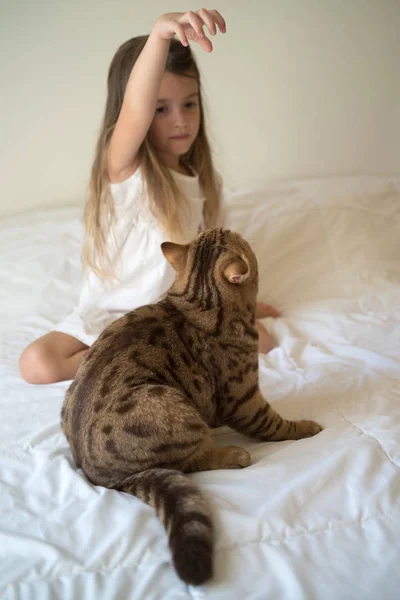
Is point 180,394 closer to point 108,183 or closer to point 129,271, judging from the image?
point 129,271

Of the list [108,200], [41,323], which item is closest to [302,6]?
[108,200]

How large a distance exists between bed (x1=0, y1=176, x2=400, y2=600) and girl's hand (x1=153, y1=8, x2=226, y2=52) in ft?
2.70

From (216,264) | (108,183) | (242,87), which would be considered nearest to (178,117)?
(108,183)

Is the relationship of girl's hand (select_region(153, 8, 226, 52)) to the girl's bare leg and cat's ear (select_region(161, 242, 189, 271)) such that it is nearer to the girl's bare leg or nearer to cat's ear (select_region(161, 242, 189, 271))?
cat's ear (select_region(161, 242, 189, 271))

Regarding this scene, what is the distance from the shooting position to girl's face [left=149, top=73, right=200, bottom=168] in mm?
1619

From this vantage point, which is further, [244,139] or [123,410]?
[244,139]

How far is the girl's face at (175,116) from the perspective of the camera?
5.31 ft

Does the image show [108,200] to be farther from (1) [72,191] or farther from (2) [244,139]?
(2) [244,139]

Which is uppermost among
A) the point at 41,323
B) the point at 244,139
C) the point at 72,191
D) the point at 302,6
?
the point at 302,6

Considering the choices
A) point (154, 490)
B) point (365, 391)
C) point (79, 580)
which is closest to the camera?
point (79, 580)

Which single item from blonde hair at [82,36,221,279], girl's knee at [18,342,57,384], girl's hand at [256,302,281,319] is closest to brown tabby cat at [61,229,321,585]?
girl's knee at [18,342,57,384]

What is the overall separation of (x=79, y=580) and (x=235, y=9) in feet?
6.85

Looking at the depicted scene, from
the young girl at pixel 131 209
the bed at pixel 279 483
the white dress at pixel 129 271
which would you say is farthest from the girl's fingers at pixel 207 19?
the bed at pixel 279 483

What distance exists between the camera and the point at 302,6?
207 centimetres
